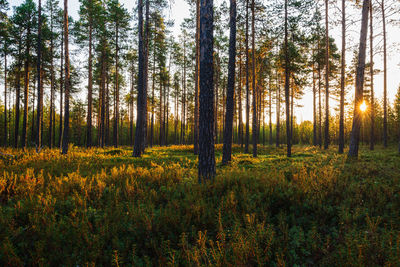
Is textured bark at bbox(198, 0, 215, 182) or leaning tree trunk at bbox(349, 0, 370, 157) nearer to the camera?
textured bark at bbox(198, 0, 215, 182)

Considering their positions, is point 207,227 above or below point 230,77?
below

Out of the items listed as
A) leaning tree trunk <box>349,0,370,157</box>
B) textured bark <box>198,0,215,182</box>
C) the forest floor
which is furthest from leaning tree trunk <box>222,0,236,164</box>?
leaning tree trunk <box>349,0,370,157</box>

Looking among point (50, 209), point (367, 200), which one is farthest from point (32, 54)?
point (367, 200)

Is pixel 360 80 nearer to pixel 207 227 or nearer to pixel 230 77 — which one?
pixel 230 77

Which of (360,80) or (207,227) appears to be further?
(360,80)

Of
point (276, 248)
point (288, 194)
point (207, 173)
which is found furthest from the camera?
point (207, 173)

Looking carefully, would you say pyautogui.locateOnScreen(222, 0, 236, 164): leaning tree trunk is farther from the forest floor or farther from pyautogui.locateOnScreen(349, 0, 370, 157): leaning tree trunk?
pyautogui.locateOnScreen(349, 0, 370, 157): leaning tree trunk

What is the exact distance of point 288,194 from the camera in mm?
4125

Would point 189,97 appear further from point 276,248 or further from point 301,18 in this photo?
point 276,248

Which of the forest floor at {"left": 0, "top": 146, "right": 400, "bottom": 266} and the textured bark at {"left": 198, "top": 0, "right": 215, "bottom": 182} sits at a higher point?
the textured bark at {"left": 198, "top": 0, "right": 215, "bottom": 182}

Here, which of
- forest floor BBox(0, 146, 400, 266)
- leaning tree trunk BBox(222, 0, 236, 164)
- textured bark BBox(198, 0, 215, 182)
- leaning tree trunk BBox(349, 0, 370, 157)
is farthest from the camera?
leaning tree trunk BBox(349, 0, 370, 157)

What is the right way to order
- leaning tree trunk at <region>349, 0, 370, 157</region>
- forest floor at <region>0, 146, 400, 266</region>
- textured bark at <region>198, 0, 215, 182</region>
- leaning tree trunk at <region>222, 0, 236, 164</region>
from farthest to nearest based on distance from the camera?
leaning tree trunk at <region>349, 0, 370, 157</region> < leaning tree trunk at <region>222, 0, 236, 164</region> < textured bark at <region>198, 0, 215, 182</region> < forest floor at <region>0, 146, 400, 266</region>

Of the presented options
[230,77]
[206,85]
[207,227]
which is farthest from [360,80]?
[207,227]

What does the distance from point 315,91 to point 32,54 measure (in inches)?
1336
